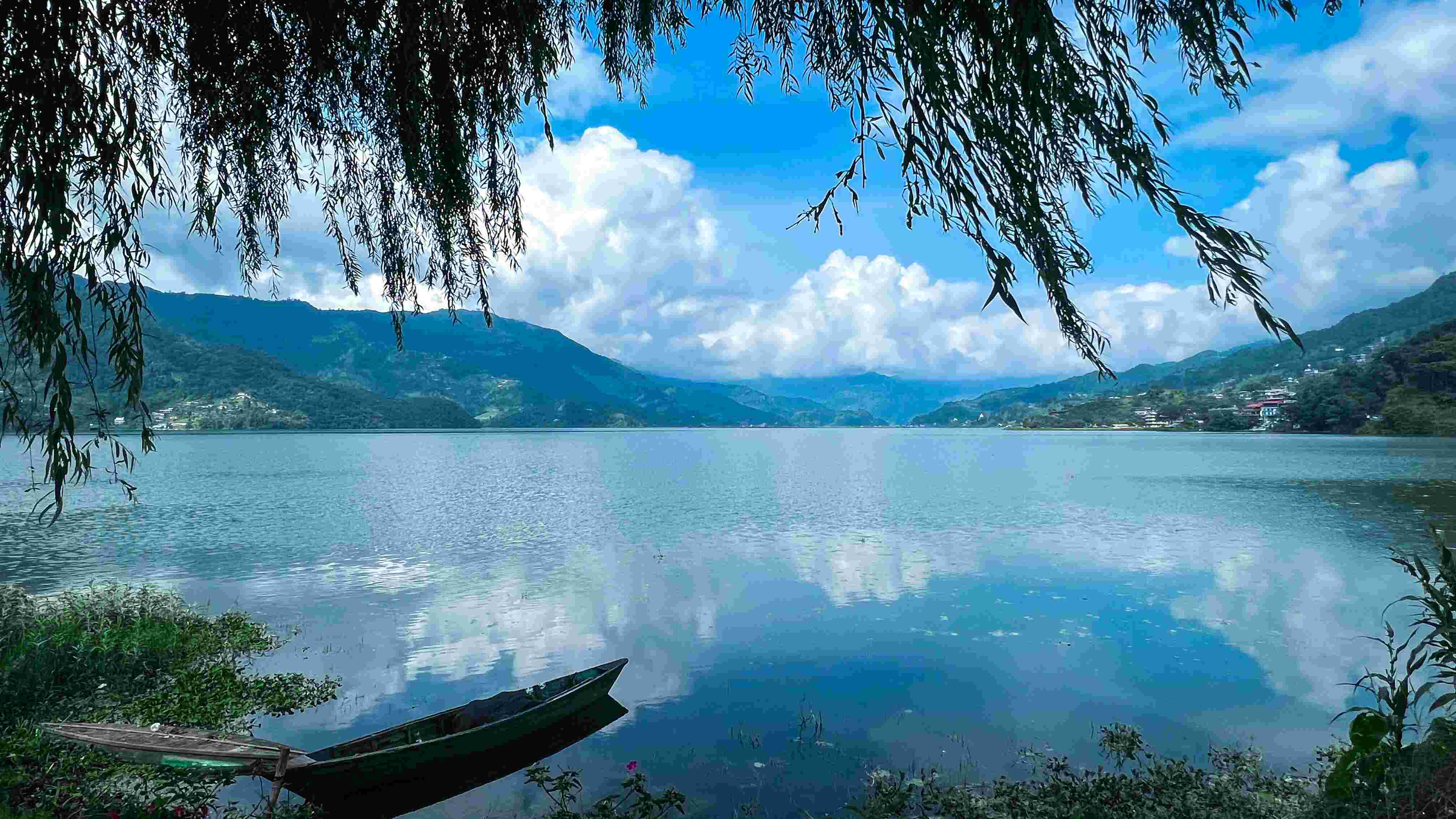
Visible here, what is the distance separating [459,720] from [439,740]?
1001 mm

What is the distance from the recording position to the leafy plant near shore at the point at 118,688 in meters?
8.90

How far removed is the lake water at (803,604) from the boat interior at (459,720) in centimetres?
97

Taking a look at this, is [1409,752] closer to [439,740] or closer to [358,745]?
[439,740]

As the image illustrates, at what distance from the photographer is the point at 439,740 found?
945cm

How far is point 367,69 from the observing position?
22.1ft

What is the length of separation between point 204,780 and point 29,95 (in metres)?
8.73

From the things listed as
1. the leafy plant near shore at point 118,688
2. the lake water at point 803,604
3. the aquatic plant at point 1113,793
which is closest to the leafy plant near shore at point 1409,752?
the aquatic plant at point 1113,793

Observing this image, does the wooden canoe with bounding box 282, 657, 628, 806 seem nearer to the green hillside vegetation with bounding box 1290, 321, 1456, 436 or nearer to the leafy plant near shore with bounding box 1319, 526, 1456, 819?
the leafy plant near shore with bounding box 1319, 526, 1456, 819

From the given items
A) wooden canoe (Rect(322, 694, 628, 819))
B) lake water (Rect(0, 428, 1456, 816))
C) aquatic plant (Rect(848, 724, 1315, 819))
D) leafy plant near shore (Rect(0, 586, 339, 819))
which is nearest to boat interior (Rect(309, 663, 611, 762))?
wooden canoe (Rect(322, 694, 628, 819))

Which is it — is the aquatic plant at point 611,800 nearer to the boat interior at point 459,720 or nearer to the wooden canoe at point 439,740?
the wooden canoe at point 439,740

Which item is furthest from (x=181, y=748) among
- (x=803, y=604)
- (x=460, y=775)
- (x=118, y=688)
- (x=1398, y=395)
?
(x=1398, y=395)

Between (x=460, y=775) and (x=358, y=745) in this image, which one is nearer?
Answer: (x=358, y=745)

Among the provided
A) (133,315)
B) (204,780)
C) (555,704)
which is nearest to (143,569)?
(204,780)

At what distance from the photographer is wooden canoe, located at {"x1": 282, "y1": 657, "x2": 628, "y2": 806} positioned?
29.0 ft
